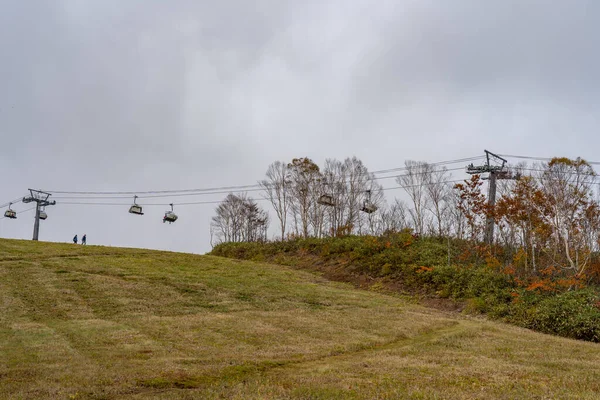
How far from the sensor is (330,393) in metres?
7.73

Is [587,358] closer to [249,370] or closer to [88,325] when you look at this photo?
[249,370]

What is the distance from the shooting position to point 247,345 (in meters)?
11.9

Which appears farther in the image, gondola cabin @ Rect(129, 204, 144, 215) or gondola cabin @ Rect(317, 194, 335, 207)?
gondola cabin @ Rect(129, 204, 144, 215)

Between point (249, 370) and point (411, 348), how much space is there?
4.70m

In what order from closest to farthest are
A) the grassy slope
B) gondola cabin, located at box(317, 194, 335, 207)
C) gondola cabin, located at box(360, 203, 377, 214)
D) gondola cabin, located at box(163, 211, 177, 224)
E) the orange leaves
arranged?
the grassy slope < the orange leaves < gondola cabin, located at box(360, 203, 377, 214) < gondola cabin, located at box(317, 194, 335, 207) < gondola cabin, located at box(163, 211, 177, 224)

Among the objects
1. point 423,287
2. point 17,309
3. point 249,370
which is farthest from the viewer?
point 423,287

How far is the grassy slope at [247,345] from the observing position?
822 cm

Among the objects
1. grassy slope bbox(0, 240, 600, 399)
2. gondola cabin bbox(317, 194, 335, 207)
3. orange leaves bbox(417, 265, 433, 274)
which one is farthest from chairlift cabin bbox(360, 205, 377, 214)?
grassy slope bbox(0, 240, 600, 399)

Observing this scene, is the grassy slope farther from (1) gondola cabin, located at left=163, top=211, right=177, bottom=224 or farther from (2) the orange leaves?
(1) gondola cabin, located at left=163, top=211, right=177, bottom=224

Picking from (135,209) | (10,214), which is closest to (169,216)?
(135,209)

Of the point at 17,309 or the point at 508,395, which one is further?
the point at 17,309

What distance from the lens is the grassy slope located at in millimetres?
8219

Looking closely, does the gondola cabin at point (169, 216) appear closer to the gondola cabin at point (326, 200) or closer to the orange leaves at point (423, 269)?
the gondola cabin at point (326, 200)

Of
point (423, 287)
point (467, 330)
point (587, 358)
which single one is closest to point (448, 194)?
point (423, 287)
